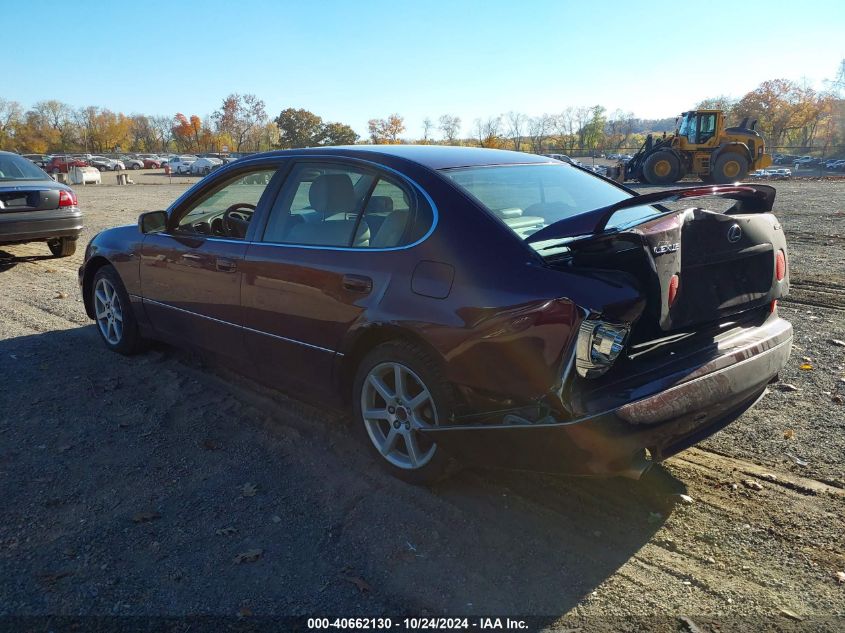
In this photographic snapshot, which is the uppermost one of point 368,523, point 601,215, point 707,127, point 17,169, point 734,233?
point 707,127

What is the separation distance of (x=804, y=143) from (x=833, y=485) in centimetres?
11529

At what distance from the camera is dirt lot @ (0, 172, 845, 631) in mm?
2508

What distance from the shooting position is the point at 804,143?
99375mm

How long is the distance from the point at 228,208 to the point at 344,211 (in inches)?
52.4

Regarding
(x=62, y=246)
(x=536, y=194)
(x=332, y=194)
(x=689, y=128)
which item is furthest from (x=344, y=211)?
(x=689, y=128)

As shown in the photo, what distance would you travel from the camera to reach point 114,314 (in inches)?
210

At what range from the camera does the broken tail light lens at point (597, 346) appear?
2.58m

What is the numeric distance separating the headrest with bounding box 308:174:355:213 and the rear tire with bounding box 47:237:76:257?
790cm

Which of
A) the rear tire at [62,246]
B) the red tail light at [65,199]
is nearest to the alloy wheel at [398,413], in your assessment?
the red tail light at [65,199]

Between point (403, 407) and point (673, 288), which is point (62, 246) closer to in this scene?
point (403, 407)

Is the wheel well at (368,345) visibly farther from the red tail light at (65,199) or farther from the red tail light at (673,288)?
the red tail light at (65,199)

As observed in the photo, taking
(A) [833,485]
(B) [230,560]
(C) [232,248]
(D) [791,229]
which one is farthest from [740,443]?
(D) [791,229]

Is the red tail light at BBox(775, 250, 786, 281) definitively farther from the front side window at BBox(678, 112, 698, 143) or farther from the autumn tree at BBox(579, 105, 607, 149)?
the autumn tree at BBox(579, 105, 607, 149)

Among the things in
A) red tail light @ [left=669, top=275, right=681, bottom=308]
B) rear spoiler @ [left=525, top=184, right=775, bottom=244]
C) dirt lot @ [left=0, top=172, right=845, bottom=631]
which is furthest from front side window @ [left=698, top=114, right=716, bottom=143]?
red tail light @ [left=669, top=275, right=681, bottom=308]
